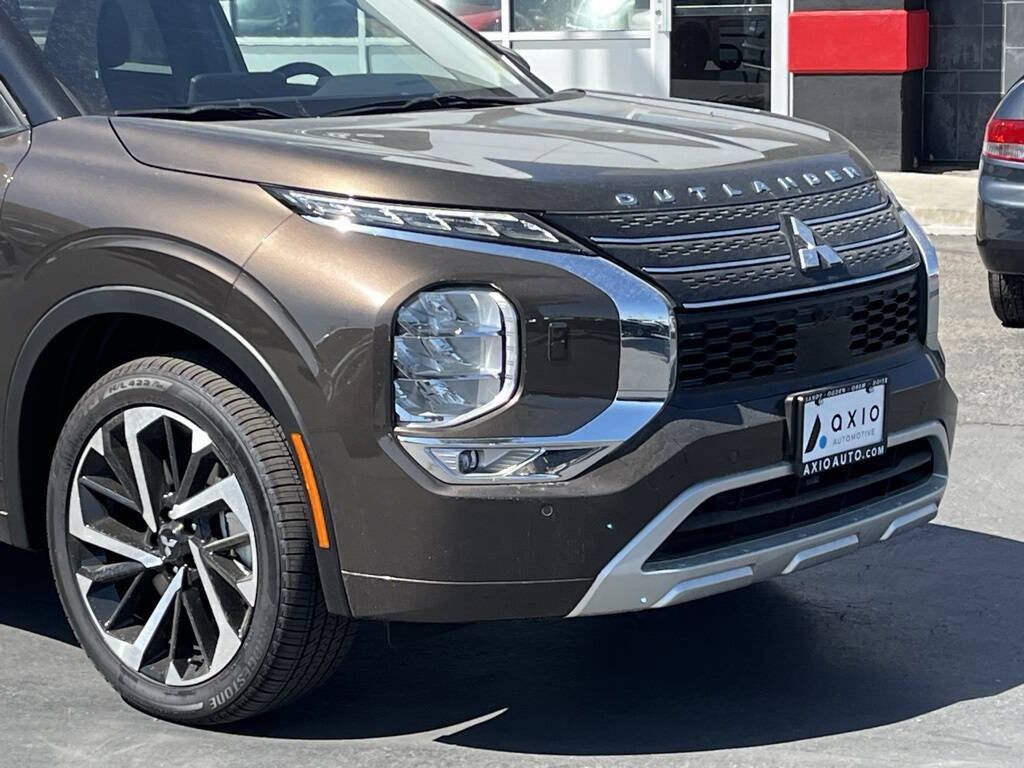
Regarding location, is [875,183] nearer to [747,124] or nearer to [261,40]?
[747,124]

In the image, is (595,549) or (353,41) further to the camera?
(353,41)

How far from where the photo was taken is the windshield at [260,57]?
14.4 ft

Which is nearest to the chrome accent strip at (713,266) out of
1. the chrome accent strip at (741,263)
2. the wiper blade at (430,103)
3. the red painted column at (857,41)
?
the chrome accent strip at (741,263)

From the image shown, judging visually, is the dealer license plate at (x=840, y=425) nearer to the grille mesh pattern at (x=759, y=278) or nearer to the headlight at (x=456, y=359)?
the grille mesh pattern at (x=759, y=278)

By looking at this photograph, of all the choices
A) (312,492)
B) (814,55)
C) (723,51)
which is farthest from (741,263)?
(723,51)

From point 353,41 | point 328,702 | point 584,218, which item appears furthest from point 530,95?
point 328,702

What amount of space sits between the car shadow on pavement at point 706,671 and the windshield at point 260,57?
137cm

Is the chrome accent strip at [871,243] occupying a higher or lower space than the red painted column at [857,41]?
higher

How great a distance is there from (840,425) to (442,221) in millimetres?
988

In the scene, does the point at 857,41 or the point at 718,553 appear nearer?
the point at 718,553

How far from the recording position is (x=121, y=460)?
3988mm

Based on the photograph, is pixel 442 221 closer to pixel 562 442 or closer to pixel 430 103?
pixel 562 442

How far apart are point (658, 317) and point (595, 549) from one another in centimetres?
47

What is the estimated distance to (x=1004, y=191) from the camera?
800 centimetres
